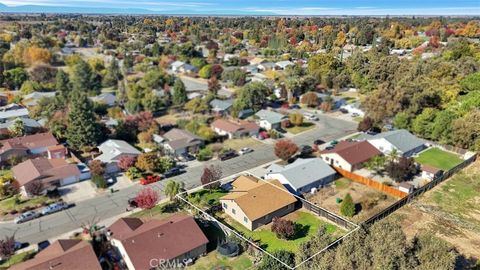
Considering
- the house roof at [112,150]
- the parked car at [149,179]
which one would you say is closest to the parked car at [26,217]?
the parked car at [149,179]

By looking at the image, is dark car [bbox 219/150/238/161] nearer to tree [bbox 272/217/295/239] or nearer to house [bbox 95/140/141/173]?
house [bbox 95/140/141/173]

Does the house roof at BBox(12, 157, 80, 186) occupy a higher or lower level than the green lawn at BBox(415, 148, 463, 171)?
lower

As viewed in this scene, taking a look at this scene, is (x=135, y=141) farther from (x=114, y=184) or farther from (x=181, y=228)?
(x=181, y=228)

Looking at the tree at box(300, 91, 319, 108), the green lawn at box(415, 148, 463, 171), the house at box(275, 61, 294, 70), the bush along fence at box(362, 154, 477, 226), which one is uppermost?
the house at box(275, 61, 294, 70)

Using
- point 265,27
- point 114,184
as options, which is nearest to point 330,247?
point 114,184

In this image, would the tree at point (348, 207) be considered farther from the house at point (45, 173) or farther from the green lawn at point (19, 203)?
the green lawn at point (19, 203)

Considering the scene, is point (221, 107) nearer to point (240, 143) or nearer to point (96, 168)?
point (240, 143)

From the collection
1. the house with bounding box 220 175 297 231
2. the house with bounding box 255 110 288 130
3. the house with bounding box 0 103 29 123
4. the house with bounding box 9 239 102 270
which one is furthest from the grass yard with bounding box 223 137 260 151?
the house with bounding box 0 103 29 123
